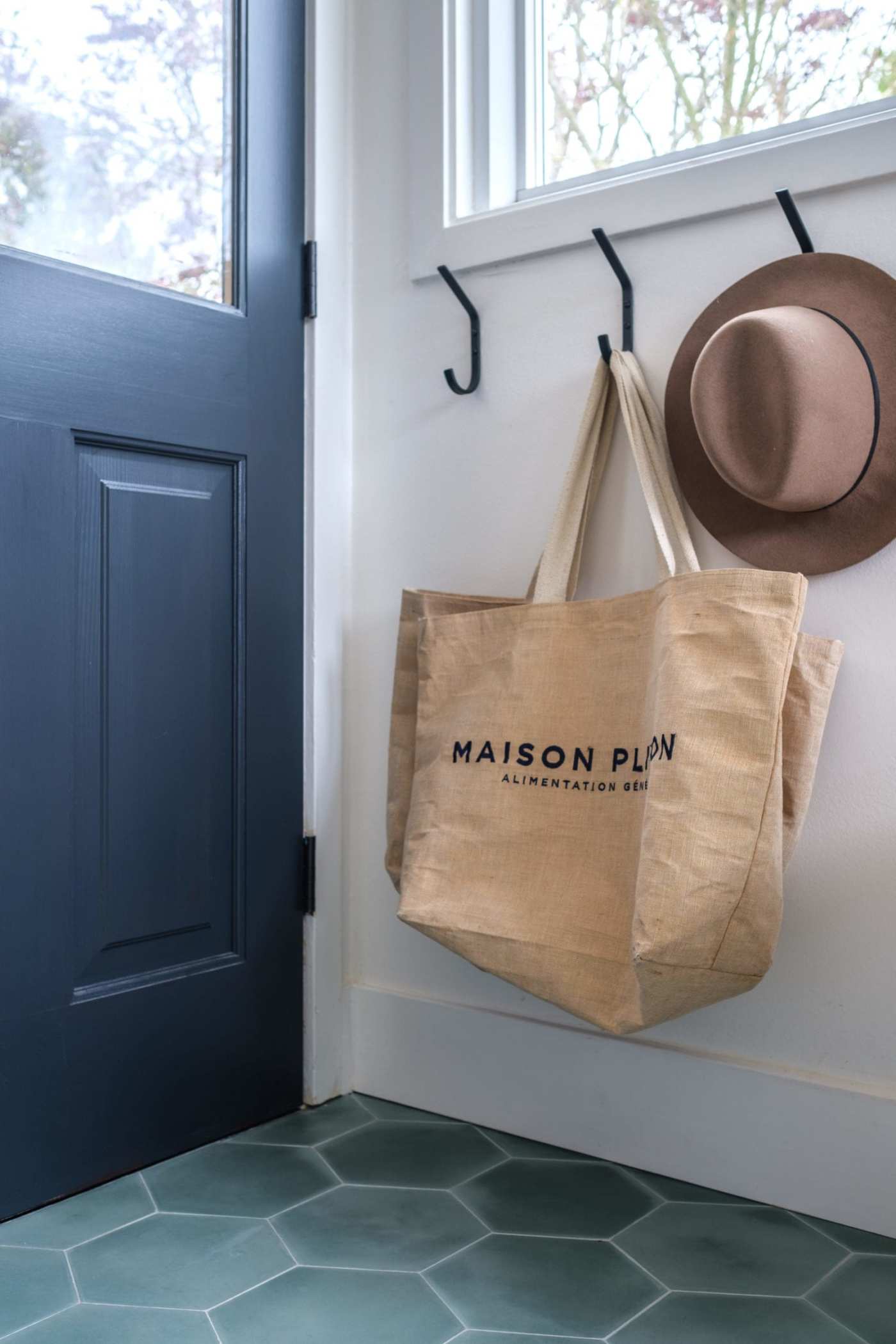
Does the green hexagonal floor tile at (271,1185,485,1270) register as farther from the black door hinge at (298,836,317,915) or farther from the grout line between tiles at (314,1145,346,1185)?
the black door hinge at (298,836,317,915)

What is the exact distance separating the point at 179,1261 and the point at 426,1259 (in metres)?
0.24

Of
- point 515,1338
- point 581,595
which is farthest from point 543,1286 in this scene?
point 581,595

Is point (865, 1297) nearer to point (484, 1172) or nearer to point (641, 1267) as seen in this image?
point (641, 1267)

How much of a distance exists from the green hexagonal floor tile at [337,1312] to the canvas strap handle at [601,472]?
2.35 feet

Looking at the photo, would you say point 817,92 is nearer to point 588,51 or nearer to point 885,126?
point 885,126

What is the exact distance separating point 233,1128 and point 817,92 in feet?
4.69

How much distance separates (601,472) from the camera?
1.44 m

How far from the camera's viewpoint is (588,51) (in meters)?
1.57

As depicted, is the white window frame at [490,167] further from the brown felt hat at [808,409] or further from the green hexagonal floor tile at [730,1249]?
the green hexagonal floor tile at [730,1249]

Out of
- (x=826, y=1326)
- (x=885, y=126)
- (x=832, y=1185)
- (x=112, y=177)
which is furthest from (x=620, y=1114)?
(x=112, y=177)

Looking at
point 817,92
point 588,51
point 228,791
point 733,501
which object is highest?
point 588,51

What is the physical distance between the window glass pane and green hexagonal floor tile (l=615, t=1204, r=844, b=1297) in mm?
1227

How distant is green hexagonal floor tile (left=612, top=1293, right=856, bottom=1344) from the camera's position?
1052 mm

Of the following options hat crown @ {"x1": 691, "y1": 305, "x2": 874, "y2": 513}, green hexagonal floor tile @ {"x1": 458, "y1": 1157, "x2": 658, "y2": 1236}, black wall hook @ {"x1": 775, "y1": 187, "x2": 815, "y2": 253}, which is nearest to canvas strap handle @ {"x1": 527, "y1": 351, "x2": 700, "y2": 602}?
hat crown @ {"x1": 691, "y1": 305, "x2": 874, "y2": 513}
